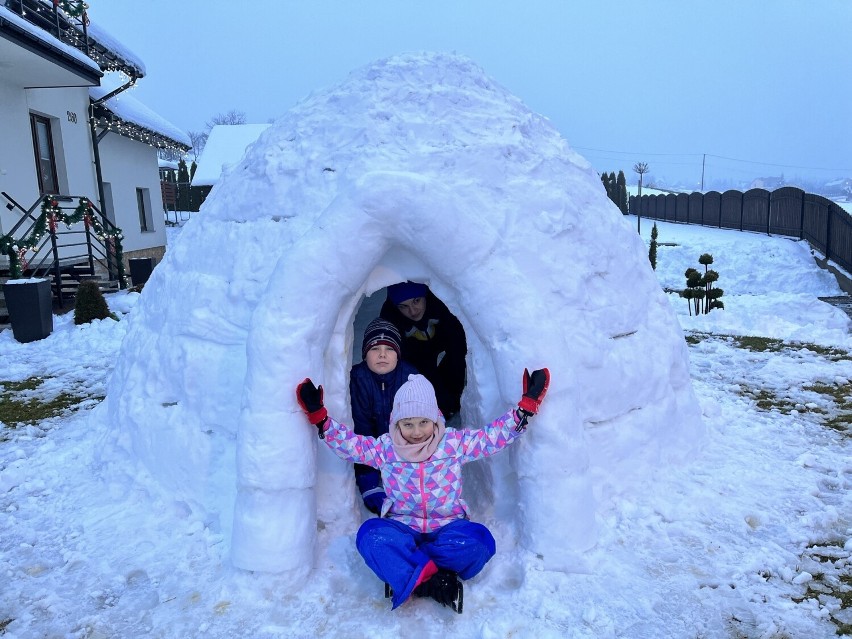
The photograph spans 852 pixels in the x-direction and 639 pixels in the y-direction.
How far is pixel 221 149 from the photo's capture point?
22.9 m

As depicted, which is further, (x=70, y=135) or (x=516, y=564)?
(x=70, y=135)

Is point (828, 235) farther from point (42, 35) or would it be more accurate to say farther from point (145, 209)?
point (145, 209)

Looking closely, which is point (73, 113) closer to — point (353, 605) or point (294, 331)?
point (294, 331)

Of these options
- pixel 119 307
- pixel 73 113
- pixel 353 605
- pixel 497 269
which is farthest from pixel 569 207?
pixel 73 113

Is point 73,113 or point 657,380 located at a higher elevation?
point 73,113

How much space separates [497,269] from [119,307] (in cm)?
841

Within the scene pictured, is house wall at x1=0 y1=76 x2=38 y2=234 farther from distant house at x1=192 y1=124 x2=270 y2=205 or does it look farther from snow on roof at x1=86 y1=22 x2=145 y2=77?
distant house at x1=192 y1=124 x2=270 y2=205

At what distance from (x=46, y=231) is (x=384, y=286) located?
799 cm

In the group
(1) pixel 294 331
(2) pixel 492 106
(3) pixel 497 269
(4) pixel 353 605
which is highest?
(2) pixel 492 106

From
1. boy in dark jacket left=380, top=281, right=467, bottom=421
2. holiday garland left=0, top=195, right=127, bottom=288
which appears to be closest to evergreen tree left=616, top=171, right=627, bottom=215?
holiday garland left=0, top=195, right=127, bottom=288

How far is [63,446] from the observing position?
412 centimetres

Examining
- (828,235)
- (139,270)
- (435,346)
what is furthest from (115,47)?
(828,235)

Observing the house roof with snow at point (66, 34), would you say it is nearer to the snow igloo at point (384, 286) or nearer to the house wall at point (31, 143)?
the house wall at point (31, 143)

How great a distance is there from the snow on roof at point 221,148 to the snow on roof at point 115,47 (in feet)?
21.9
